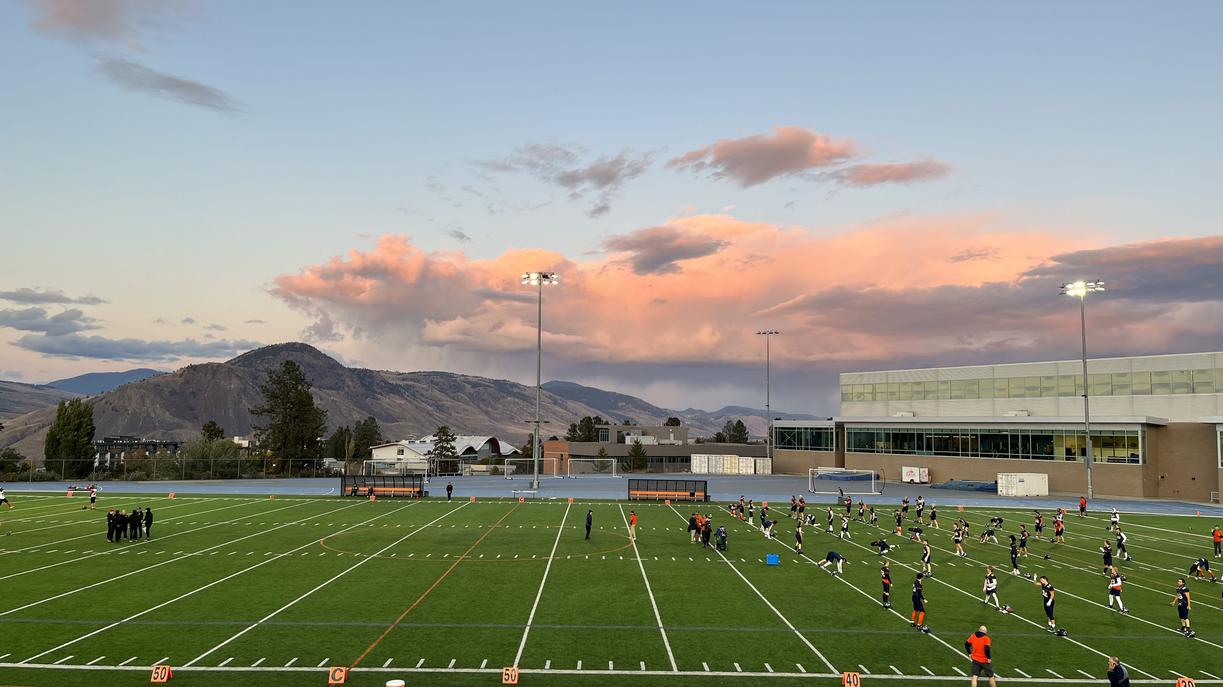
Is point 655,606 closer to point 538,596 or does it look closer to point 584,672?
point 538,596

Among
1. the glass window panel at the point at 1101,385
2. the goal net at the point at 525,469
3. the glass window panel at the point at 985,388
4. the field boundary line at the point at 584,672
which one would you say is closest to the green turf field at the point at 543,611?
the field boundary line at the point at 584,672

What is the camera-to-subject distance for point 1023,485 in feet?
219

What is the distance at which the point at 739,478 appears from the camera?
297 feet

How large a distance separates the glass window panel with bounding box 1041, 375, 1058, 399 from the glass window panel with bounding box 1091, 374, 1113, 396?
3.13 metres

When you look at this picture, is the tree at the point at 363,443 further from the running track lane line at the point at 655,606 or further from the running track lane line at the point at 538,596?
the running track lane line at the point at 655,606

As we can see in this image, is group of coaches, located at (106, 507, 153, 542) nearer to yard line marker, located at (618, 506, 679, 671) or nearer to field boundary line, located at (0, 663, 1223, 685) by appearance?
field boundary line, located at (0, 663, 1223, 685)

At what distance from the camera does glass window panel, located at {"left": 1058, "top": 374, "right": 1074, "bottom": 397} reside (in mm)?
77062

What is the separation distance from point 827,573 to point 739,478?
6105cm

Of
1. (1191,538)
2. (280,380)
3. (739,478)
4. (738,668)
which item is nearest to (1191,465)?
(1191,538)

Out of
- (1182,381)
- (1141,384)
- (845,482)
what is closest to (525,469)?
(845,482)

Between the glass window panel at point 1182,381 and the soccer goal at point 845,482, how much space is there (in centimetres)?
2677

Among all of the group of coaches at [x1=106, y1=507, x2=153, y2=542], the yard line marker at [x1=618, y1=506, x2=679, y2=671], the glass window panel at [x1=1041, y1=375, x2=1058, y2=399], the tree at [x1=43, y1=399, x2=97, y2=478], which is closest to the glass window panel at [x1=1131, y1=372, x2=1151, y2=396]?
the glass window panel at [x1=1041, y1=375, x2=1058, y2=399]

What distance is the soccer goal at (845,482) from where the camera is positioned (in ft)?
230

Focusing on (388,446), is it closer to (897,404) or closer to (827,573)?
(897,404)
